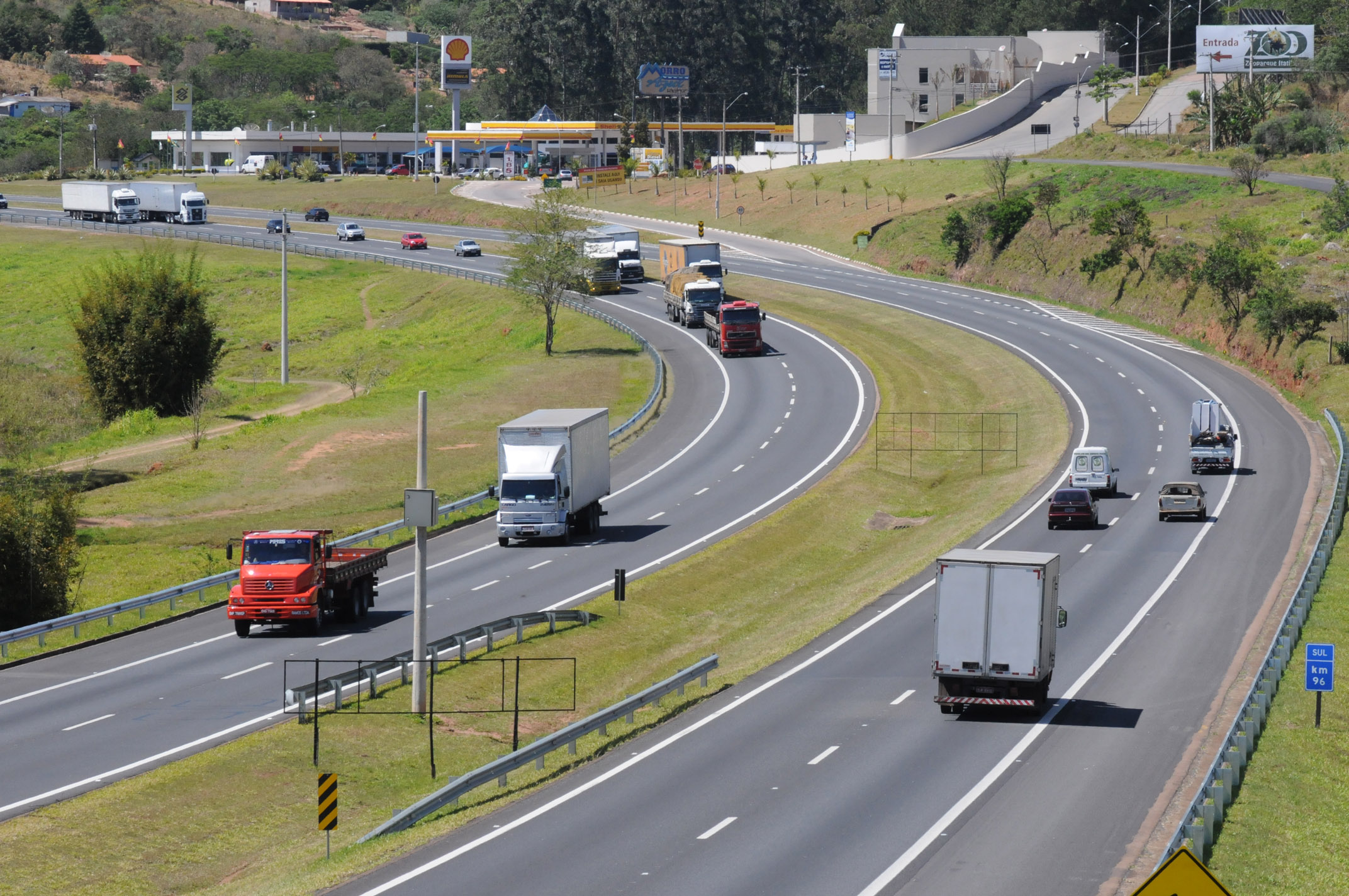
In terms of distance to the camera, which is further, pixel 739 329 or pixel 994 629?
pixel 739 329

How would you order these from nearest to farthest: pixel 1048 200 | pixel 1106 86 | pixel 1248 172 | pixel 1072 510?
pixel 1072 510 < pixel 1248 172 < pixel 1048 200 < pixel 1106 86

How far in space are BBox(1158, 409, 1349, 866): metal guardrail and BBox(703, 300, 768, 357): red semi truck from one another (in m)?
40.9

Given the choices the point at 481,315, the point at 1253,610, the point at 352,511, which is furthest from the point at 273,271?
the point at 1253,610

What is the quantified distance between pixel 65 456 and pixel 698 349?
34764 mm

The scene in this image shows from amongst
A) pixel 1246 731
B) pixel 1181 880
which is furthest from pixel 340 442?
pixel 1181 880

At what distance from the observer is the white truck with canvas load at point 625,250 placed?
10631cm

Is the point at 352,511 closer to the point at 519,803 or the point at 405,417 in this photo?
the point at 405,417

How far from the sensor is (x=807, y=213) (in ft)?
433

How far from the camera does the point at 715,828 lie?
23156 millimetres

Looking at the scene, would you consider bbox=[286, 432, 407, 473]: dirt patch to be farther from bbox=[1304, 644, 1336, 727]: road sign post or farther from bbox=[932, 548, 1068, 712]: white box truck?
bbox=[1304, 644, 1336, 727]: road sign post

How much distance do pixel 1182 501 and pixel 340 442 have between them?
3615 cm

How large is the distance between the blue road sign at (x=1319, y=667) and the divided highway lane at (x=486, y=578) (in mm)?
20985

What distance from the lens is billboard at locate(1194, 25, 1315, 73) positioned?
12988 cm

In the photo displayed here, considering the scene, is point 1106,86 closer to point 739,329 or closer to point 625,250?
point 625,250
